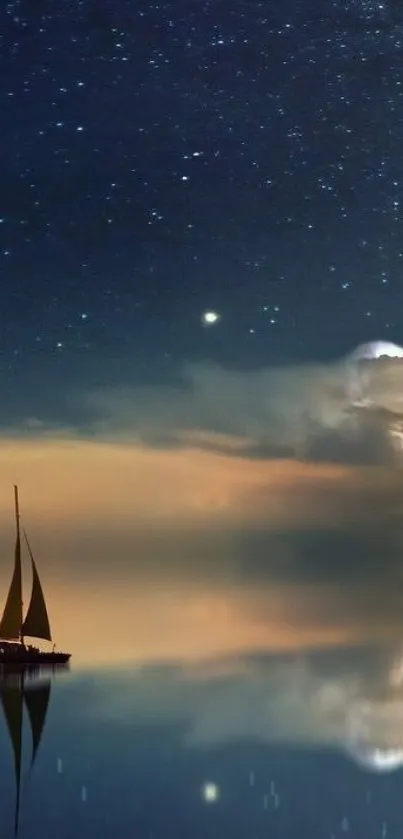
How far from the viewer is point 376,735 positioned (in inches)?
1219

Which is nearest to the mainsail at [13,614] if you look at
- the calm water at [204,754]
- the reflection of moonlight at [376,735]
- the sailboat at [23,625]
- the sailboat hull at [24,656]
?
the sailboat at [23,625]

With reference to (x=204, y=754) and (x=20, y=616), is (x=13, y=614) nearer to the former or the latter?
(x=20, y=616)

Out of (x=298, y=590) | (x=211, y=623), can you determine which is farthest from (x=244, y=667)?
(x=298, y=590)

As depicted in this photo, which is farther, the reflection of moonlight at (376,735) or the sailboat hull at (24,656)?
the sailboat hull at (24,656)

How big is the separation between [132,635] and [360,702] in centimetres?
2731

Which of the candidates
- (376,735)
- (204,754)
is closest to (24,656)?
(204,754)

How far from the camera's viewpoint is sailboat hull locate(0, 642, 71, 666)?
40562 millimetres

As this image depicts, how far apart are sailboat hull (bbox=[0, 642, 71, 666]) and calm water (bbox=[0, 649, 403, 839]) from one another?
29.9 inches

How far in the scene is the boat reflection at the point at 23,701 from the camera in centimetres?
2750

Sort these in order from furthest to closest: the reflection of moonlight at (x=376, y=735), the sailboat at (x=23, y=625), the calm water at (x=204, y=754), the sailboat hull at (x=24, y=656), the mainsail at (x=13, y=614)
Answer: the mainsail at (x=13, y=614), the sailboat at (x=23, y=625), the sailboat hull at (x=24, y=656), the reflection of moonlight at (x=376, y=735), the calm water at (x=204, y=754)

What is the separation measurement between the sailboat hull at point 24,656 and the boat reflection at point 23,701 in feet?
0.59

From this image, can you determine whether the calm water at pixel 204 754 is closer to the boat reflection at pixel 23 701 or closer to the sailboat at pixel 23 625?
the boat reflection at pixel 23 701

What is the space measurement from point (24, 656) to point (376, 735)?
1481 centimetres

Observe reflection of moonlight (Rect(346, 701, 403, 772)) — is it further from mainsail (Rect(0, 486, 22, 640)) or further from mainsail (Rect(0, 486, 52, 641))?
mainsail (Rect(0, 486, 22, 640))
